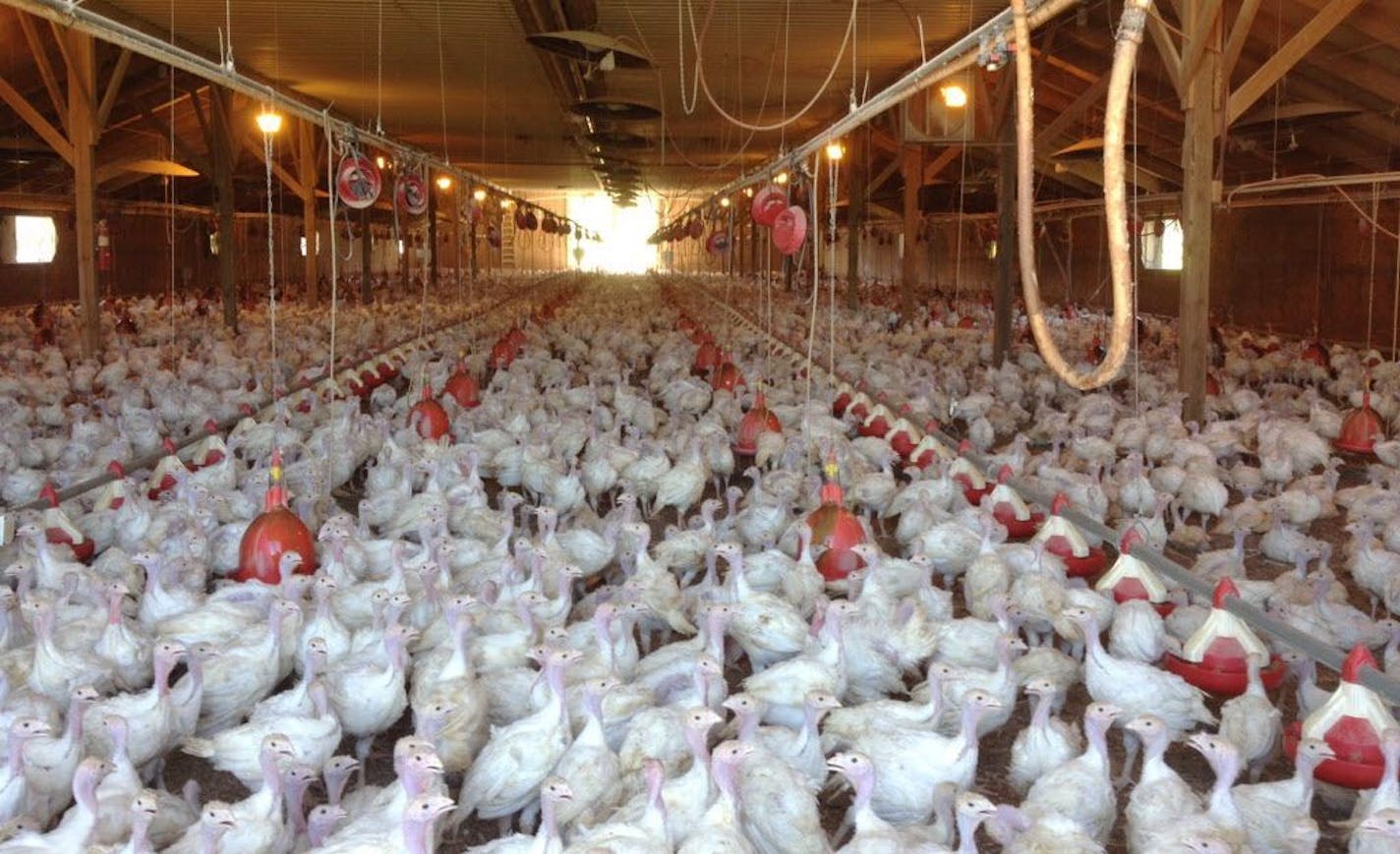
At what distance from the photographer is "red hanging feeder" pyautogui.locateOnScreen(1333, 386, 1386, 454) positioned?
35.3 ft

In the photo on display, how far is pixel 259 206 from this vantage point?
1265 inches

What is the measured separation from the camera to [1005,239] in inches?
607

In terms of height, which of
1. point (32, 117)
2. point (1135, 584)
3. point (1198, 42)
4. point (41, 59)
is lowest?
point (1135, 584)

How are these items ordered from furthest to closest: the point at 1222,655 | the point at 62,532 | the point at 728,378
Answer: the point at 728,378 → the point at 62,532 → the point at 1222,655

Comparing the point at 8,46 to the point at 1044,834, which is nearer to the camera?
the point at 1044,834

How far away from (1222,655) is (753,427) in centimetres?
572

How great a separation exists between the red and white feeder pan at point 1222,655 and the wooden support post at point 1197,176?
501 cm

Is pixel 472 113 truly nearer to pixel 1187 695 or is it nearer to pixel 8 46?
pixel 8 46

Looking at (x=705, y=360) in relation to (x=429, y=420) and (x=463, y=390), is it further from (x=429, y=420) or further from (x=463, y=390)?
(x=429, y=420)

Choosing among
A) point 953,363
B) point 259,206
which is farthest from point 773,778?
point 259,206

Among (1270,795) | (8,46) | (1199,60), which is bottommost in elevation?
(1270,795)

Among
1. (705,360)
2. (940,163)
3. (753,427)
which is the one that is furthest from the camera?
(940,163)

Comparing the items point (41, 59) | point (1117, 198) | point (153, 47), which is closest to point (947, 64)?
point (1117, 198)

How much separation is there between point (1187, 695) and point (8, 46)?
16.7 m
